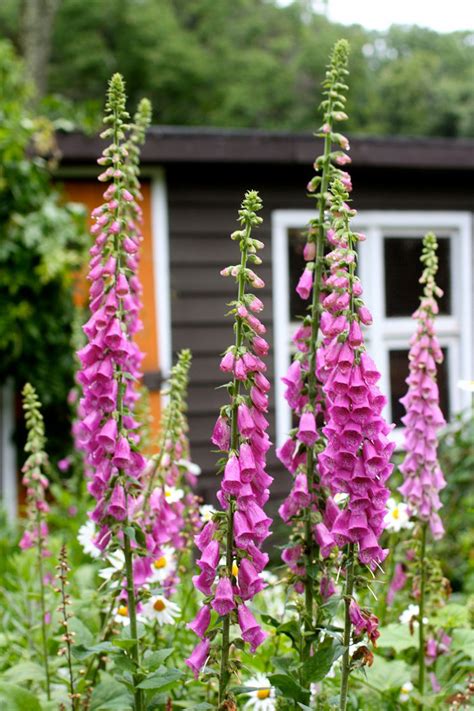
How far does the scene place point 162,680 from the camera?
84.7 inches

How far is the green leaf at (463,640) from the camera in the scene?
275cm

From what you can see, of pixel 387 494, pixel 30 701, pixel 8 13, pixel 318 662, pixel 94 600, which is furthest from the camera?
pixel 8 13

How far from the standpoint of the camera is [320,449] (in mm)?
2283

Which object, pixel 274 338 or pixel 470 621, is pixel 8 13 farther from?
pixel 470 621

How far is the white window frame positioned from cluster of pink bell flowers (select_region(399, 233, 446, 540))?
4.09 m

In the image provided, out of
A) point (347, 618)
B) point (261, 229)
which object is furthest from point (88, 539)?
point (261, 229)

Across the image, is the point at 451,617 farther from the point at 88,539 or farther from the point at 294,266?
the point at 294,266

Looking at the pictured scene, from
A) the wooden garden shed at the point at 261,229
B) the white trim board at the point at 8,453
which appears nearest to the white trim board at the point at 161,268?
the wooden garden shed at the point at 261,229

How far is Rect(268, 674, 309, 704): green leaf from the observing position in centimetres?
209

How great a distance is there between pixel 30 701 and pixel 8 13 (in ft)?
91.5

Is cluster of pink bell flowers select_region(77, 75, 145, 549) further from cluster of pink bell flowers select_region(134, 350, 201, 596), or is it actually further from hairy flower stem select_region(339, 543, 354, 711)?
hairy flower stem select_region(339, 543, 354, 711)

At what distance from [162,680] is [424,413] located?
122cm

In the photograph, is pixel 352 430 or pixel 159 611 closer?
pixel 352 430

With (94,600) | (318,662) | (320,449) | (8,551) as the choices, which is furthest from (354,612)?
(8,551)
